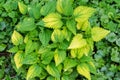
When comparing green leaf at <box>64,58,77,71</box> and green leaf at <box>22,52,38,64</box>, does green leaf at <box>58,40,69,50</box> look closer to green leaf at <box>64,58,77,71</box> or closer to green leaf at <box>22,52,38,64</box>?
green leaf at <box>64,58,77,71</box>

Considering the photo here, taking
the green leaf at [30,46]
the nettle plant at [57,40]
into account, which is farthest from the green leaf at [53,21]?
the green leaf at [30,46]

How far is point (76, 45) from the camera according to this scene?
300cm

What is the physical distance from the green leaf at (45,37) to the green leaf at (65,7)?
25cm

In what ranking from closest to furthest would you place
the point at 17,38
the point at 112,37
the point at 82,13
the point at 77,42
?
the point at 77,42
the point at 82,13
the point at 17,38
the point at 112,37

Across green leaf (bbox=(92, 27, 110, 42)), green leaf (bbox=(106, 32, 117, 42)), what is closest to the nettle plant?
green leaf (bbox=(92, 27, 110, 42))

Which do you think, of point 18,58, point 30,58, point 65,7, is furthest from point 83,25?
point 18,58

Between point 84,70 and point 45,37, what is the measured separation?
51 cm

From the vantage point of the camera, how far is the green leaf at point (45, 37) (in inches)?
121

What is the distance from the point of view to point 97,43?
3.53 metres

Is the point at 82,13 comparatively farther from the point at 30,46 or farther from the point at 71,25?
the point at 30,46

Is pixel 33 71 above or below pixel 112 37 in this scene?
below

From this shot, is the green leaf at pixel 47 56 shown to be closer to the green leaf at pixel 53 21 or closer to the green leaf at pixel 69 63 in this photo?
the green leaf at pixel 69 63

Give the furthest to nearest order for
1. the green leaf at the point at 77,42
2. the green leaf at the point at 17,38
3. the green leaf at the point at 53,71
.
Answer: the green leaf at the point at 17,38 < the green leaf at the point at 53,71 < the green leaf at the point at 77,42

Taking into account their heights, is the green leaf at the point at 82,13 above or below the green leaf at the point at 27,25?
above
